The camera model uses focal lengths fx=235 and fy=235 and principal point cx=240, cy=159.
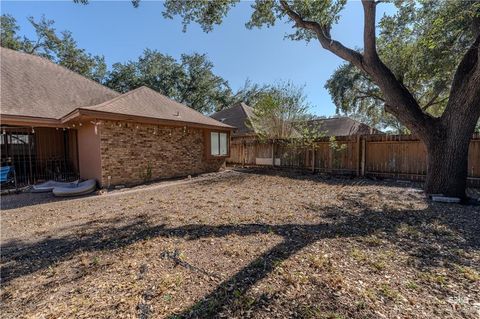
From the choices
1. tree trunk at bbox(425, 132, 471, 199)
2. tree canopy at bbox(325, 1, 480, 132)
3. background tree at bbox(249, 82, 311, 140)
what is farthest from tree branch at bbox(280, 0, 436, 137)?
background tree at bbox(249, 82, 311, 140)

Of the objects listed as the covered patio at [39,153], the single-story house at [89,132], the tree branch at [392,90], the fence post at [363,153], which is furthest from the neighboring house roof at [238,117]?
the tree branch at [392,90]

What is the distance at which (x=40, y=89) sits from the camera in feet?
33.7

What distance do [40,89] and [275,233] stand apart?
12.1 m

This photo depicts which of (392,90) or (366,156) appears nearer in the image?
(392,90)

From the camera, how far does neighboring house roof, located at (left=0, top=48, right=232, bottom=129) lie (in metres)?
8.19

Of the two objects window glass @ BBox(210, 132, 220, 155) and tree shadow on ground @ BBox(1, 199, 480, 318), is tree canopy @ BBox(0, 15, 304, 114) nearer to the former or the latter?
window glass @ BBox(210, 132, 220, 155)

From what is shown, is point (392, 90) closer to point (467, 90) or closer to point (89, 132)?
point (467, 90)

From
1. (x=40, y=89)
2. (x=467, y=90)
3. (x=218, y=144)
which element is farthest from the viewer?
(x=218, y=144)

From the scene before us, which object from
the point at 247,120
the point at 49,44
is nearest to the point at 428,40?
the point at 247,120

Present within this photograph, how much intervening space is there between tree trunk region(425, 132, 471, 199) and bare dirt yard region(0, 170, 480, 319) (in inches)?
27.2

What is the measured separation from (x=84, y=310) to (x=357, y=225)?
4.02 m

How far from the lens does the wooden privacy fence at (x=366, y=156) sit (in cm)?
811

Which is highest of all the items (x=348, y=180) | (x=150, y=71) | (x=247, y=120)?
(x=150, y=71)

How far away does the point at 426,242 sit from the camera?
338 cm
